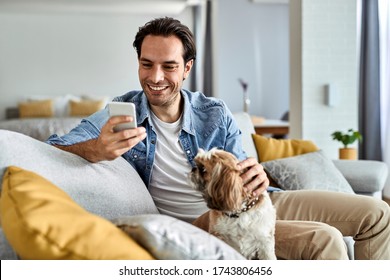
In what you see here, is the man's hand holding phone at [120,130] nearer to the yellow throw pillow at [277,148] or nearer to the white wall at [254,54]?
the yellow throw pillow at [277,148]

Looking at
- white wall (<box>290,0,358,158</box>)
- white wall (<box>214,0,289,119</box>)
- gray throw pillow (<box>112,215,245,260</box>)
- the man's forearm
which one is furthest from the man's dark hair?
white wall (<box>214,0,289,119</box>)

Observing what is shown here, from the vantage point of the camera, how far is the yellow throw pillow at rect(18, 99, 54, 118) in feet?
28.1

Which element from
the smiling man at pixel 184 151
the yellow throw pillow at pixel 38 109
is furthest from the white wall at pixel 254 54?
the smiling man at pixel 184 151

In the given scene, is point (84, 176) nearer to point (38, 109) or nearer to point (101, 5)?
point (38, 109)

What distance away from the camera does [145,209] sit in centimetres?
153

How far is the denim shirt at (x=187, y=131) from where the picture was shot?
164 centimetres

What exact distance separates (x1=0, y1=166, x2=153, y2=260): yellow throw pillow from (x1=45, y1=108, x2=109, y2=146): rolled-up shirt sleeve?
0.58 m

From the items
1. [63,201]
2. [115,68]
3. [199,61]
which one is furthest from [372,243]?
[115,68]

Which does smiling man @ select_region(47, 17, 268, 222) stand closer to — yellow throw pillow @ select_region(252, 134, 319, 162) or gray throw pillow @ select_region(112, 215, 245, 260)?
gray throw pillow @ select_region(112, 215, 245, 260)

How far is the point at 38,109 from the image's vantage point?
859 centimetres

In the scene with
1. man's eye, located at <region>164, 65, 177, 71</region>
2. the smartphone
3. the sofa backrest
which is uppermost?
man's eye, located at <region>164, 65, 177, 71</region>

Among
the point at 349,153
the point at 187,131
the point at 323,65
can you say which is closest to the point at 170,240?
the point at 187,131

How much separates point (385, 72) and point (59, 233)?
3.85 meters

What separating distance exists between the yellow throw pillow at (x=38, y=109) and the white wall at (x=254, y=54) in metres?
2.87
